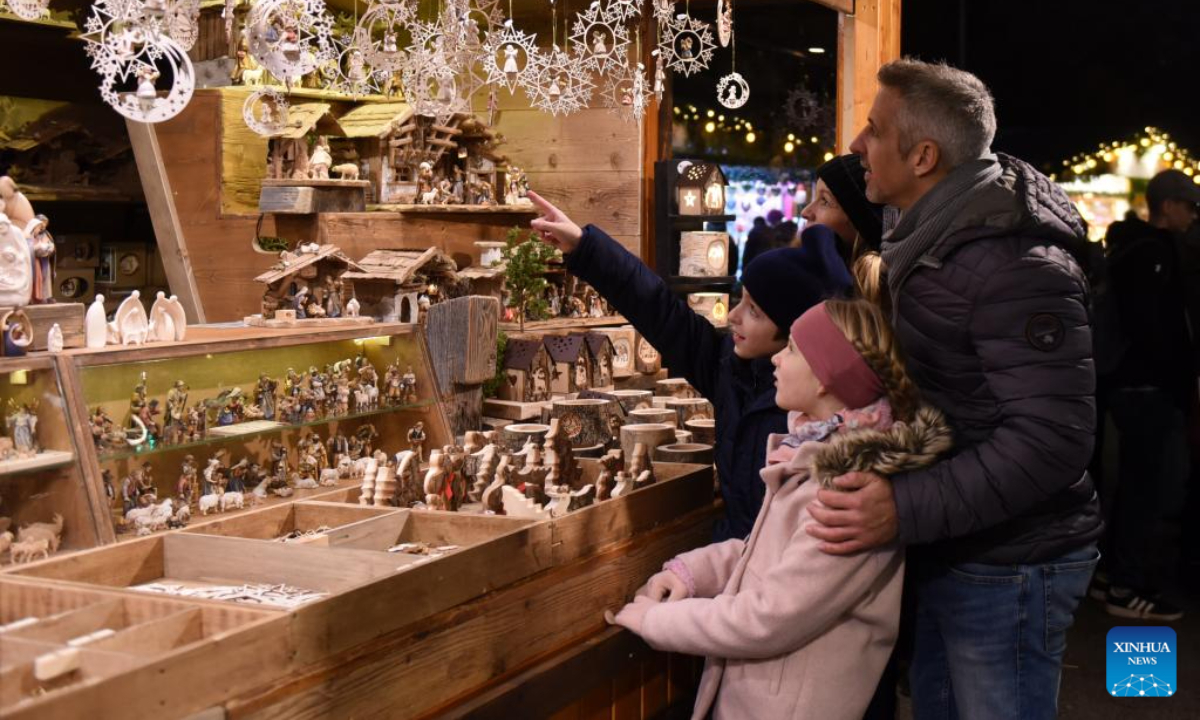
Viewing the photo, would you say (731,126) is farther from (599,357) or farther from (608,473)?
(608,473)

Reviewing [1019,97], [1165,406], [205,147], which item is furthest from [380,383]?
[1019,97]

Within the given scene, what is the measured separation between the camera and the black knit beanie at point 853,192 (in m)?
3.29

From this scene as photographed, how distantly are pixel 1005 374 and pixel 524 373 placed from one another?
8.83 feet

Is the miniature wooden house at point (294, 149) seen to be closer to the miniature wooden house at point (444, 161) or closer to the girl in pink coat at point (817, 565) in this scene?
the miniature wooden house at point (444, 161)

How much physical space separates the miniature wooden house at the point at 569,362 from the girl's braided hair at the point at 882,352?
267 centimetres

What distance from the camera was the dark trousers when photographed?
5797mm

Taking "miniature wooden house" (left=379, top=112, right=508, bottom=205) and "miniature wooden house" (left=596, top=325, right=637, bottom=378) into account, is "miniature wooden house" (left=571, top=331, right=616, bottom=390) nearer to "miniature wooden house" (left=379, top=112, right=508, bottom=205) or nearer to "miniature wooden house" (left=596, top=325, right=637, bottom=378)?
"miniature wooden house" (left=596, top=325, right=637, bottom=378)

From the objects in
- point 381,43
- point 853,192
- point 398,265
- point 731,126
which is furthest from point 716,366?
point 731,126

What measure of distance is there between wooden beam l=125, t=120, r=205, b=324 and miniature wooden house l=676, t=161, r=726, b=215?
2.37 m

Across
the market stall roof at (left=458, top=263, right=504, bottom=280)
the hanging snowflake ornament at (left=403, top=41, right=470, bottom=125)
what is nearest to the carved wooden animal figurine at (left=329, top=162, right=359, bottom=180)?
the market stall roof at (left=458, top=263, right=504, bottom=280)

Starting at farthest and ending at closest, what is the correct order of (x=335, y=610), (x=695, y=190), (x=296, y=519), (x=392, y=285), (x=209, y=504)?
1. (x=695, y=190)
2. (x=392, y=285)
3. (x=209, y=504)
4. (x=296, y=519)
5. (x=335, y=610)

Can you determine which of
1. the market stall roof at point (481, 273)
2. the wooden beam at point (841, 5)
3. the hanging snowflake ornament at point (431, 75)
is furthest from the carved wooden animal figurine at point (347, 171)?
the wooden beam at point (841, 5)

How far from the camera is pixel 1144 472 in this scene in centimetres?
584

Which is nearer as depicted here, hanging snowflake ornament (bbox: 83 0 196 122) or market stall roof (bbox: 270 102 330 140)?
hanging snowflake ornament (bbox: 83 0 196 122)
